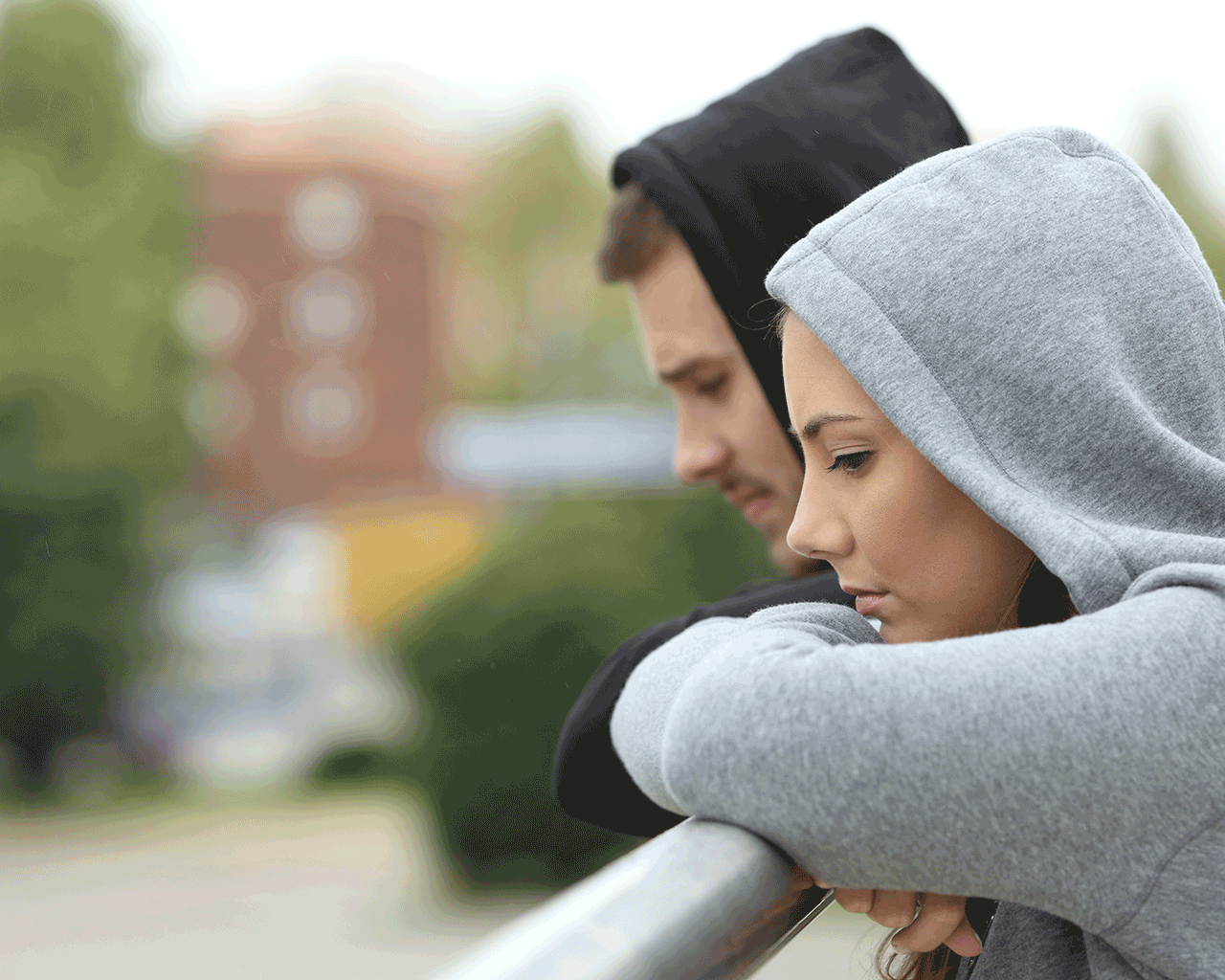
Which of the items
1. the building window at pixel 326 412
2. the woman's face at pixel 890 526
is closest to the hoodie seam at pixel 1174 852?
the woman's face at pixel 890 526

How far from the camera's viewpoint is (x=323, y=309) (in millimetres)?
26000

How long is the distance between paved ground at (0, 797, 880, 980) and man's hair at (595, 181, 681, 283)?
5.30m

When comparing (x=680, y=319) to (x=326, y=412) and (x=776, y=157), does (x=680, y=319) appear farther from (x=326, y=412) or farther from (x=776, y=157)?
(x=326, y=412)

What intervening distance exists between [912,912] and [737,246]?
0.98 m

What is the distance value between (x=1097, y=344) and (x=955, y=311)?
88 mm

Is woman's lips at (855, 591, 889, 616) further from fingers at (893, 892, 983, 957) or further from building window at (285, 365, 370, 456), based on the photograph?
building window at (285, 365, 370, 456)

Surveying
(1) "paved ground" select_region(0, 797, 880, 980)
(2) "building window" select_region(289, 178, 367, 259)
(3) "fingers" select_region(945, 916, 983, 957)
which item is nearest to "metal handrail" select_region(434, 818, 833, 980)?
(3) "fingers" select_region(945, 916, 983, 957)

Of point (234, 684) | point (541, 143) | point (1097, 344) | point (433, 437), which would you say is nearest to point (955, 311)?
point (1097, 344)

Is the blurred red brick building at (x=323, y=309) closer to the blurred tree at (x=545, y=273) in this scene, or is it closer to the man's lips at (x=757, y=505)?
the blurred tree at (x=545, y=273)

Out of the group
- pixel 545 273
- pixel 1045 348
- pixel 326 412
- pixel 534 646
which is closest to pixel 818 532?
pixel 1045 348

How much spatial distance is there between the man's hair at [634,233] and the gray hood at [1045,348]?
2.70ft

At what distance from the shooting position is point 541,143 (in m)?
22.5

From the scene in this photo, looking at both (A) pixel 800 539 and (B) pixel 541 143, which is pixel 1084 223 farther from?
(B) pixel 541 143

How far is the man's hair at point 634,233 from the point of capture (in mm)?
1677
